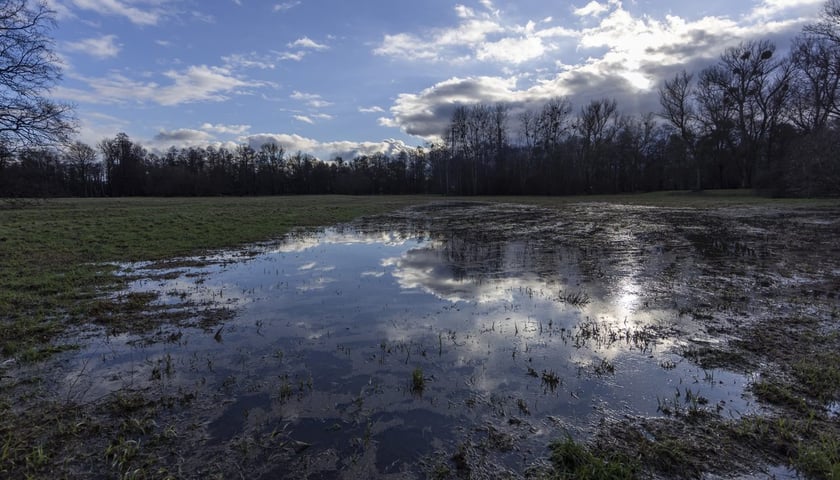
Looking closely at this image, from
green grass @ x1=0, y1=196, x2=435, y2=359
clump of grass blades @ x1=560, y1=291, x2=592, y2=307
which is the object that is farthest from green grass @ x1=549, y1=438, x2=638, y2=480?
green grass @ x1=0, y1=196, x2=435, y2=359

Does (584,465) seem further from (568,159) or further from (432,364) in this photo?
(568,159)

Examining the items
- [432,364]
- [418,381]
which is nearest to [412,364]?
[432,364]

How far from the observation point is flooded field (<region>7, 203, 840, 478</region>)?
11.4ft

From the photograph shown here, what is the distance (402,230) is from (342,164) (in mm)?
92953

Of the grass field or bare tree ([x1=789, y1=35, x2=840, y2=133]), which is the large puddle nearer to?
the grass field

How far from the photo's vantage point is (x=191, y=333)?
6285 mm

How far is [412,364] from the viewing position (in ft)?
17.0

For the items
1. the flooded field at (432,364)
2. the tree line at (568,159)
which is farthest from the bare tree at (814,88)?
the flooded field at (432,364)

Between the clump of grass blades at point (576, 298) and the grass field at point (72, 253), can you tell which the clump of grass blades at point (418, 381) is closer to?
the clump of grass blades at point (576, 298)

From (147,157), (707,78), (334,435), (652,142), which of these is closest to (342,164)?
(147,157)

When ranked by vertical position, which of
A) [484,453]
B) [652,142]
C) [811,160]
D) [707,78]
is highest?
→ [707,78]

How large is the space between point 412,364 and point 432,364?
0.86 ft

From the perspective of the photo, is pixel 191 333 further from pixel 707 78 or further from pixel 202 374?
pixel 707 78

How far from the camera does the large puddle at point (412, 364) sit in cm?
367
